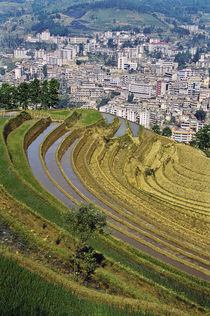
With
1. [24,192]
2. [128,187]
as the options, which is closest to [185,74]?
[128,187]

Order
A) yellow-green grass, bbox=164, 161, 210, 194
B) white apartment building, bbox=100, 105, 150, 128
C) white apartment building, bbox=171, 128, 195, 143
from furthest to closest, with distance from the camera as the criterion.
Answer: white apartment building, bbox=100, 105, 150, 128
white apartment building, bbox=171, 128, 195, 143
yellow-green grass, bbox=164, 161, 210, 194

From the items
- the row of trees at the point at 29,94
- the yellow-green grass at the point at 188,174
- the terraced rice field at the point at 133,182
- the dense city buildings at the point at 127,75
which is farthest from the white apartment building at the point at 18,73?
the yellow-green grass at the point at 188,174

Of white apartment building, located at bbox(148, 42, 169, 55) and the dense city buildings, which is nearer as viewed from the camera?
the dense city buildings

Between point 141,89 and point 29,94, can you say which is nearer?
point 29,94

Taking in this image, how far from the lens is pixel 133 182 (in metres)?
24.1

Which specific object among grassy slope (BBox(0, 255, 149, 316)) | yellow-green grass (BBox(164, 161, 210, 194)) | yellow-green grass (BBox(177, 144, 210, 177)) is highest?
grassy slope (BBox(0, 255, 149, 316))

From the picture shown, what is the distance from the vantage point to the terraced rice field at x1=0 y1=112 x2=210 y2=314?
1558cm

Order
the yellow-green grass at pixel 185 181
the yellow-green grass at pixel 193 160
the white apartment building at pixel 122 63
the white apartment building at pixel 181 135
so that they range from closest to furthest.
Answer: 1. the yellow-green grass at pixel 185 181
2. the yellow-green grass at pixel 193 160
3. the white apartment building at pixel 181 135
4. the white apartment building at pixel 122 63

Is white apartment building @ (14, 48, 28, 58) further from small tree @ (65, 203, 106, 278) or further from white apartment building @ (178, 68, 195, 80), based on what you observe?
small tree @ (65, 203, 106, 278)

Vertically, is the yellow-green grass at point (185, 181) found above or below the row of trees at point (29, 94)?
below

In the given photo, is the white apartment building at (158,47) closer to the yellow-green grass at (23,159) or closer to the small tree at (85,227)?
the yellow-green grass at (23,159)

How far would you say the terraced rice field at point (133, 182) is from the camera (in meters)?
15.6

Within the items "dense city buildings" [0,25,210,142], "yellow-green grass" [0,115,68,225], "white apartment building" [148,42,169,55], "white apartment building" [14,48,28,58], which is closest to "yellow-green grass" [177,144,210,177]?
"yellow-green grass" [0,115,68,225]

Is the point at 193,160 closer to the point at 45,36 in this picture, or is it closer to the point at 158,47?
the point at 158,47
